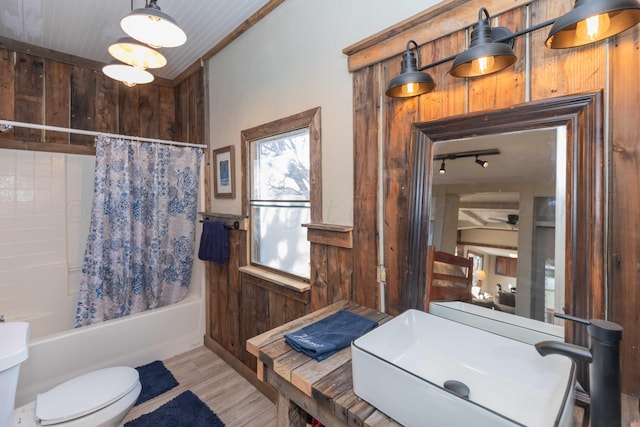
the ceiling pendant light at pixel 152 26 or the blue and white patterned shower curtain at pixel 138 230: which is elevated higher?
the ceiling pendant light at pixel 152 26

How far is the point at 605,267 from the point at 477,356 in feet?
1.49

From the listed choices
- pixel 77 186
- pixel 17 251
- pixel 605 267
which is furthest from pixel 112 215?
pixel 605 267

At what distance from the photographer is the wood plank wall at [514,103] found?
80 cm

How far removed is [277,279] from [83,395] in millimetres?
1141

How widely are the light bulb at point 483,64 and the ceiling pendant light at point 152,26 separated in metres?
1.24

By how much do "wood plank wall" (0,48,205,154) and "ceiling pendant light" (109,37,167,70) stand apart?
1.15m

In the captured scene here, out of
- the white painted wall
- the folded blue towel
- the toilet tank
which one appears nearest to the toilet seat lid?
the toilet tank

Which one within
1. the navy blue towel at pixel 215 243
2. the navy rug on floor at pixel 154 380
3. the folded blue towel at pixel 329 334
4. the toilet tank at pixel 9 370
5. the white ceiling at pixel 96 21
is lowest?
the navy rug on floor at pixel 154 380

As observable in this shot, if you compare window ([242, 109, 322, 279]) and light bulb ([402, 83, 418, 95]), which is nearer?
light bulb ([402, 83, 418, 95])

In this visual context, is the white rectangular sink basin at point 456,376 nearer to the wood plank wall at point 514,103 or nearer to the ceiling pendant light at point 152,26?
the wood plank wall at point 514,103

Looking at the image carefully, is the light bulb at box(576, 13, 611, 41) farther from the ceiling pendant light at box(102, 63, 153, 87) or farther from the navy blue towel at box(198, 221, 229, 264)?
the navy blue towel at box(198, 221, 229, 264)

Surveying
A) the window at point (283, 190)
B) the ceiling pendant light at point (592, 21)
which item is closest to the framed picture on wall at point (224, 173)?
the window at point (283, 190)

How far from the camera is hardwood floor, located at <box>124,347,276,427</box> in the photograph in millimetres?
1875

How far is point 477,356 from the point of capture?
0.92 m
